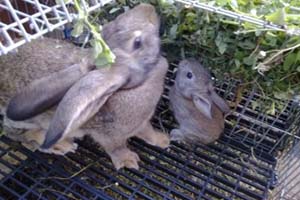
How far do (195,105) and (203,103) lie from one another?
0.15 feet

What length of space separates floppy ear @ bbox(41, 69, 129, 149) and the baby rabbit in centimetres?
41

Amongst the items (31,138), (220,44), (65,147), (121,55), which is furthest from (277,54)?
(31,138)

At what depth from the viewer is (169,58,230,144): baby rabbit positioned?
162cm

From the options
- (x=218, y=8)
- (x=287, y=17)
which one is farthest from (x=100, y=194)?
(x=287, y=17)

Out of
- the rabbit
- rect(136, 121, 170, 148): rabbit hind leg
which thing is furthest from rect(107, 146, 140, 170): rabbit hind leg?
rect(136, 121, 170, 148): rabbit hind leg

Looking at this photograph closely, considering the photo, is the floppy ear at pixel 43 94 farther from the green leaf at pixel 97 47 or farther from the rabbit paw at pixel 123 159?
the rabbit paw at pixel 123 159

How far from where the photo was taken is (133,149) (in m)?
1.70

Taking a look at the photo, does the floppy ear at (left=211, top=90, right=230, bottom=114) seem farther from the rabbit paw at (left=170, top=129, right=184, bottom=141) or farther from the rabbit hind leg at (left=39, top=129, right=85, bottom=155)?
the rabbit hind leg at (left=39, top=129, right=85, bottom=155)

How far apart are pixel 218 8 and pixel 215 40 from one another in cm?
12

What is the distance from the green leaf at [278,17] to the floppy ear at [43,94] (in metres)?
0.57

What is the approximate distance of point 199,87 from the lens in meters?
1.63

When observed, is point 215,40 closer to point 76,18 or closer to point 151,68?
point 151,68

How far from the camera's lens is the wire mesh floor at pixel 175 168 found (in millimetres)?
1519

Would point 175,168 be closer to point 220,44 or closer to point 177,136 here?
point 177,136
